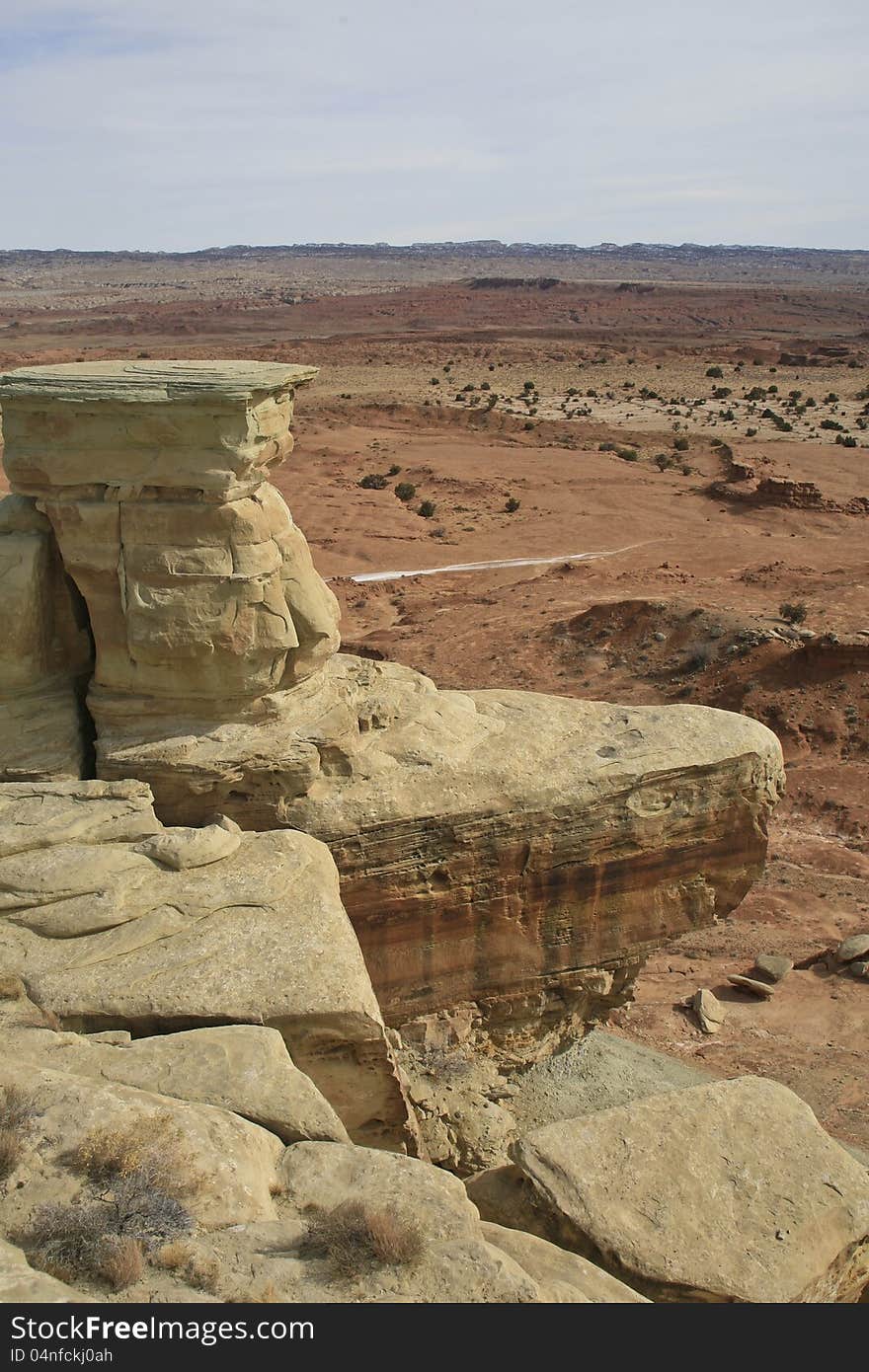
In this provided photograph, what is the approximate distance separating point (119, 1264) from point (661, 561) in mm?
21033

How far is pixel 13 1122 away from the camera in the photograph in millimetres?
4543

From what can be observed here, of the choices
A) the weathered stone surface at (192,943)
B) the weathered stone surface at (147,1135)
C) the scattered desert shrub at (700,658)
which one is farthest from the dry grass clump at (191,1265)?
the scattered desert shrub at (700,658)

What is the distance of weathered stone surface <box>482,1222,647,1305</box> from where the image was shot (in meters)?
4.63

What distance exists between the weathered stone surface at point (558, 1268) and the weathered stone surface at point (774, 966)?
674cm

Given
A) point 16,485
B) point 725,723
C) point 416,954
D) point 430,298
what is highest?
point 430,298

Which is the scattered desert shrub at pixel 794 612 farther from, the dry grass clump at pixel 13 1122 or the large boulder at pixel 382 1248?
the dry grass clump at pixel 13 1122

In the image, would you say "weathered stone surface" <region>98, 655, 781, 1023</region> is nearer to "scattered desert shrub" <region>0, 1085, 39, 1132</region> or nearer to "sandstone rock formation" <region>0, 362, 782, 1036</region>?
"sandstone rock formation" <region>0, 362, 782, 1036</region>

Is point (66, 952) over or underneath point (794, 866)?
over

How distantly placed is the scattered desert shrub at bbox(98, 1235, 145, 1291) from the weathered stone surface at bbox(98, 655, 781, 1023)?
3366mm

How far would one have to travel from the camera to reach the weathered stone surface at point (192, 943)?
18.2ft

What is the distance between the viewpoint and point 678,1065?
9711 millimetres

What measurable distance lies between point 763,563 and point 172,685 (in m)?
17.7

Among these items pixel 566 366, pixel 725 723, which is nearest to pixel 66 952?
pixel 725 723

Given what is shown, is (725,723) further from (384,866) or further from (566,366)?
(566,366)
